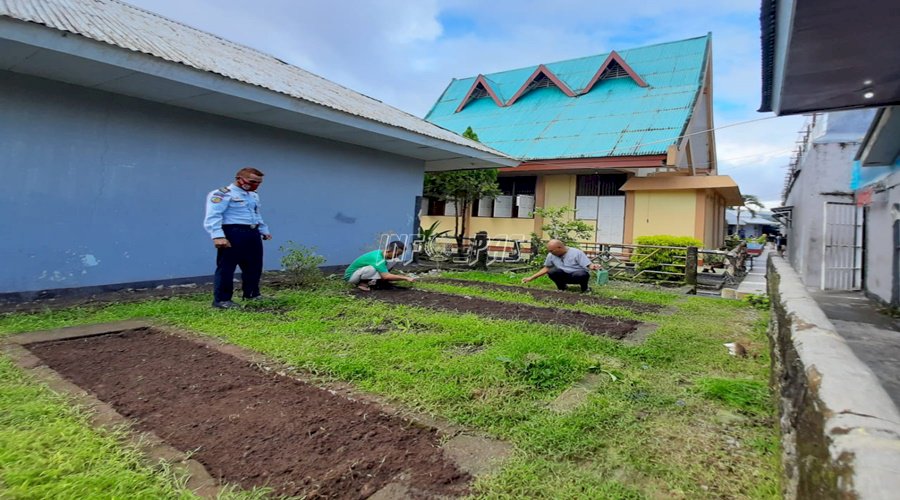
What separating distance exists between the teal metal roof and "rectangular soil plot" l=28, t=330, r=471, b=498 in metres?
11.2

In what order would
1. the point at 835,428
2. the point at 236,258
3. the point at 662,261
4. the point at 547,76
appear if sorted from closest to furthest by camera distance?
1. the point at 835,428
2. the point at 236,258
3. the point at 662,261
4. the point at 547,76

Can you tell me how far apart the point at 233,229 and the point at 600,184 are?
11.8 meters

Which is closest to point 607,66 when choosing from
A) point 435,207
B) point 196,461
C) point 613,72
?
point 613,72

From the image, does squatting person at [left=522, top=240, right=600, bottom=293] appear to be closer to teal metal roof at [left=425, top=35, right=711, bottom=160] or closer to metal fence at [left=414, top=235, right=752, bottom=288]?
metal fence at [left=414, top=235, right=752, bottom=288]

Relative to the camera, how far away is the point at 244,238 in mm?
5000

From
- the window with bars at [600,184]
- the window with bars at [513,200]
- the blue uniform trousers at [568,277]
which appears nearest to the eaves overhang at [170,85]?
the blue uniform trousers at [568,277]

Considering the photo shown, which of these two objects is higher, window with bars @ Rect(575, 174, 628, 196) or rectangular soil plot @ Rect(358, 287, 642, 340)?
window with bars @ Rect(575, 174, 628, 196)

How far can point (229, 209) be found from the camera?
487cm

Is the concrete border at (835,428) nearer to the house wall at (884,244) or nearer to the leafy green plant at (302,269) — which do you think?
the house wall at (884,244)

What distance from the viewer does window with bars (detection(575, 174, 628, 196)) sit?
13742 mm

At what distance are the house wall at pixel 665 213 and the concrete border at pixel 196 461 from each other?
12135mm

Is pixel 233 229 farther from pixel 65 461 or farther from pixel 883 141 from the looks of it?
pixel 883 141

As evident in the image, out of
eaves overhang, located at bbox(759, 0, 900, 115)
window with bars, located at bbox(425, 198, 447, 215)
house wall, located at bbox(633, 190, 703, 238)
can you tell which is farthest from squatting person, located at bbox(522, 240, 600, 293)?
window with bars, located at bbox(425, 198, 447, 215)

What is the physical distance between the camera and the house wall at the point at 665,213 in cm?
1243
